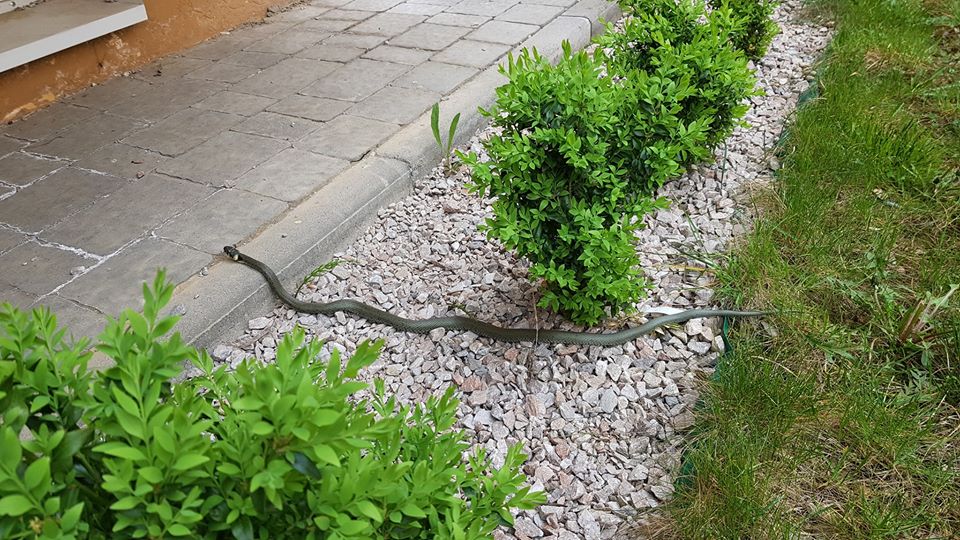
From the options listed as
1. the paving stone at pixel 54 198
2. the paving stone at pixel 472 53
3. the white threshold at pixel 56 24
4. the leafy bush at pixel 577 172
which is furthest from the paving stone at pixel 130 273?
the paving stone at pixel 472 53

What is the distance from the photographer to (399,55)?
187 inches

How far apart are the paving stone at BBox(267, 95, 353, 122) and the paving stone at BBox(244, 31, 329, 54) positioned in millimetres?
855

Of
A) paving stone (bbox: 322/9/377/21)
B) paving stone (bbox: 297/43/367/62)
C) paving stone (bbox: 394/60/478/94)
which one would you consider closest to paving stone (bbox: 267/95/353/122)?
paving stone (bbox: 394/60/478/94)

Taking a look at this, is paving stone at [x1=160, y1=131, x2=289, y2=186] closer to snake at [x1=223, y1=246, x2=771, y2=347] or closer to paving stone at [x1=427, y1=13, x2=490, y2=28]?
snake at [x1=223, y1=246, x2=771, y2=347]

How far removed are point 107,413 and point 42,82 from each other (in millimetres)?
3978

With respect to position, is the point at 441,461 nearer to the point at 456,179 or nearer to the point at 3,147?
the point at 456,179

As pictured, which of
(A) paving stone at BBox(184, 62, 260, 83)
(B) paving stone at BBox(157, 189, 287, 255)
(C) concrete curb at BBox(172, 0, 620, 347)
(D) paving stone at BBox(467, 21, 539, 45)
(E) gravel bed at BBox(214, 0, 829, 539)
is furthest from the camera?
(D) paving stone at BBox(467, 21, 539, 45)

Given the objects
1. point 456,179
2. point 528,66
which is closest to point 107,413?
point 528,66

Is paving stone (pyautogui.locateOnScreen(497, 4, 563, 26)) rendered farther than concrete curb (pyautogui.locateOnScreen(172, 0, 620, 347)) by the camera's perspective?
Yes

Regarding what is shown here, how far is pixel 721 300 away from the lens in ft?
9.13

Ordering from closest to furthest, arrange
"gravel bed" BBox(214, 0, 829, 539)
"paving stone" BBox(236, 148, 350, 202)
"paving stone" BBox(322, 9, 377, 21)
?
"gravel bed" BBox(214, 0, 829, 539)
"paving stone" BBox(236, 148, 350, 202)
"paving stone" BBox(322, 9, 377, 21)

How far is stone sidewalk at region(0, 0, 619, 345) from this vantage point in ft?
9.36

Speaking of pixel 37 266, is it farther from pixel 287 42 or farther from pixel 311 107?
pixel 287 42

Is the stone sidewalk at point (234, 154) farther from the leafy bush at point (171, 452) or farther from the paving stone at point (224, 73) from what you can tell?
the leafy bush at point (171, 452)
